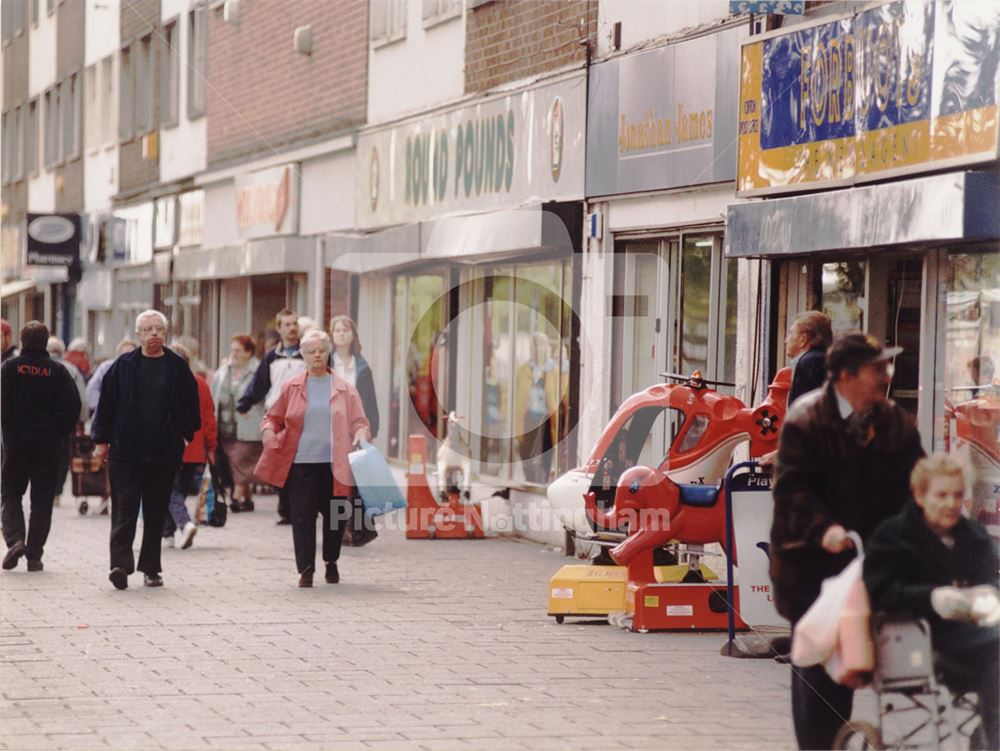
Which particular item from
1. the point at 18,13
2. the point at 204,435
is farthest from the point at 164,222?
the point at 204,435

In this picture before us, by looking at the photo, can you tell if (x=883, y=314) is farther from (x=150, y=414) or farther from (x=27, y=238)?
(x=27, y=238)

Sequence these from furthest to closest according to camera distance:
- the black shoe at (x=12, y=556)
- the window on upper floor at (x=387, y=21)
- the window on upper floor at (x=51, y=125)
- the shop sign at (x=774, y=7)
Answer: the window on upper floor at (x=51, y=125), the window on upper floor at (x=387, y=21), the black shoe at (x=12, y=556), the shop sign at (x=774, y=7)

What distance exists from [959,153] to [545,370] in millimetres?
8094

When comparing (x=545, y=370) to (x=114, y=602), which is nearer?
(x=114, y=602)

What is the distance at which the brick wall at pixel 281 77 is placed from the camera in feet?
80.4

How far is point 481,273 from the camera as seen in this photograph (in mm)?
20641

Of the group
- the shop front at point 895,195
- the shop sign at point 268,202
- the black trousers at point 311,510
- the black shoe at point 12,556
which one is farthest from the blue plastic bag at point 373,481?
the shop sign at point 268,202

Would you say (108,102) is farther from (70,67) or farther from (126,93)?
(70,67)

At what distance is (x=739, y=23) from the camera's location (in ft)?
47.6

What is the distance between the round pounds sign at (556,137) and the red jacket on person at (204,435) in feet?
11.9

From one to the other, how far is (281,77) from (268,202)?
1766 mm

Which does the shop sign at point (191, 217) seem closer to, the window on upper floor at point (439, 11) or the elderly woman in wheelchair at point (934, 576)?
the window on upper floor at point (439, 11)

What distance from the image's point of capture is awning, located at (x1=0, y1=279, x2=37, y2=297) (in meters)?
46.0

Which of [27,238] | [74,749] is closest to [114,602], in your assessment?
[74,749]
